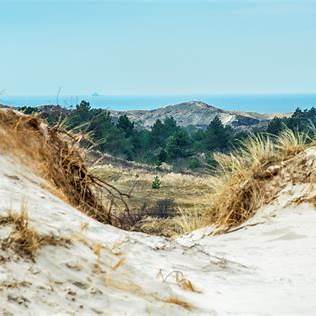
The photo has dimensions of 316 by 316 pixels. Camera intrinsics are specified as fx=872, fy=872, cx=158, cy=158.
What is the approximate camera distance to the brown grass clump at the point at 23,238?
4746mm

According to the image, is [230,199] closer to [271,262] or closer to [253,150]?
[253,150]

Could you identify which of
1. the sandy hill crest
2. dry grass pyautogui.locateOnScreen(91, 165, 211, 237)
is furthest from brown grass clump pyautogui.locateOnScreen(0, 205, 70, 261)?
dry grass pyautogui.locateOnScreen(91, 165, 211, 237)

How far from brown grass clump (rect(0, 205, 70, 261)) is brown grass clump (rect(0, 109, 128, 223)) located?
1829mm

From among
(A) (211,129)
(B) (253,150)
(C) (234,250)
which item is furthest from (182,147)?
(C) (234,250)

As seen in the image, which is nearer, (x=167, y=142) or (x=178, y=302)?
(x=178, y=302)

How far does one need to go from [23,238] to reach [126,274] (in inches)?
28.0

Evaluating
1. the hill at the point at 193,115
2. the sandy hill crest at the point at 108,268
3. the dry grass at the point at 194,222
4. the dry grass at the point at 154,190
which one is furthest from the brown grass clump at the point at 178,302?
the hill at the point at 193,115

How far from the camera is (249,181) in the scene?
33.4 feet

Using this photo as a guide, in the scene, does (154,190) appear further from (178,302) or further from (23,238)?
(23,238)

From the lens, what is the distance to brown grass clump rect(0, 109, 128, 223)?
7016 millimetres

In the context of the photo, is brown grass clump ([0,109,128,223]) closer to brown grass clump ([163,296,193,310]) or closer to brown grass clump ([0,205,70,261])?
brown grass clump ([0,205,70,261])

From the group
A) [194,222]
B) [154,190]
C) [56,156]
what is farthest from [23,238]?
[154,190]

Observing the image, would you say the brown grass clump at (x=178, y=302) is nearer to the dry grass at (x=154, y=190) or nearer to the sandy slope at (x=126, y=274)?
the sandy slope at (x=126, y=274)

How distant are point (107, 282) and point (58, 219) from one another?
2.40 feet
